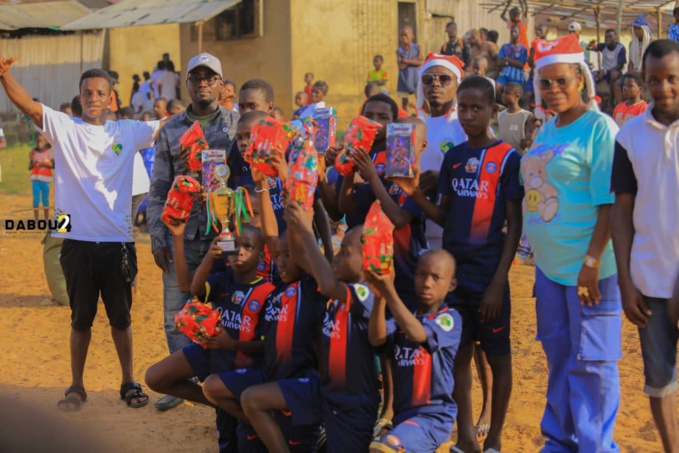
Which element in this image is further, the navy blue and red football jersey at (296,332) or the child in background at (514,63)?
the child in background at (514,63)

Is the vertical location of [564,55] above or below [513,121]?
below

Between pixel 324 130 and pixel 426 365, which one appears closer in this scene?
pixel 426 365

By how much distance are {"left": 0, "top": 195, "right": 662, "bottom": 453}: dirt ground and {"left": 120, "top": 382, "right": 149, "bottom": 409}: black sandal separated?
0.18ft

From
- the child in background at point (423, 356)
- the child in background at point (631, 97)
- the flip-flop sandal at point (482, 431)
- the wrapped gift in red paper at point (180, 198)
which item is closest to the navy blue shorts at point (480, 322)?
the child in background at point (423, 356)

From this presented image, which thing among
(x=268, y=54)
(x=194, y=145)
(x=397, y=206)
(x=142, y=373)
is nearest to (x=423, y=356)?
(x=397, y=206)

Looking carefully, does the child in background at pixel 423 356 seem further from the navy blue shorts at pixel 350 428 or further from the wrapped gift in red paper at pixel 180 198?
the wrapped gift in red paper at pixel 180 198

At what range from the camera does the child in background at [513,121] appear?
10.7 metres

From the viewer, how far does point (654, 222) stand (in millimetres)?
4195

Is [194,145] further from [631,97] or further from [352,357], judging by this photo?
[631,97]

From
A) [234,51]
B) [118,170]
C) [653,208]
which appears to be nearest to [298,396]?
[653,208]

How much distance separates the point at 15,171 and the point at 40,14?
574cm

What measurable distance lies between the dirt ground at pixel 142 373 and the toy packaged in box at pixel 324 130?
200cm

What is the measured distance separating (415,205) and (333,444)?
55.2 inches

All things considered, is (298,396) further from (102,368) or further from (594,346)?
(102,368)
